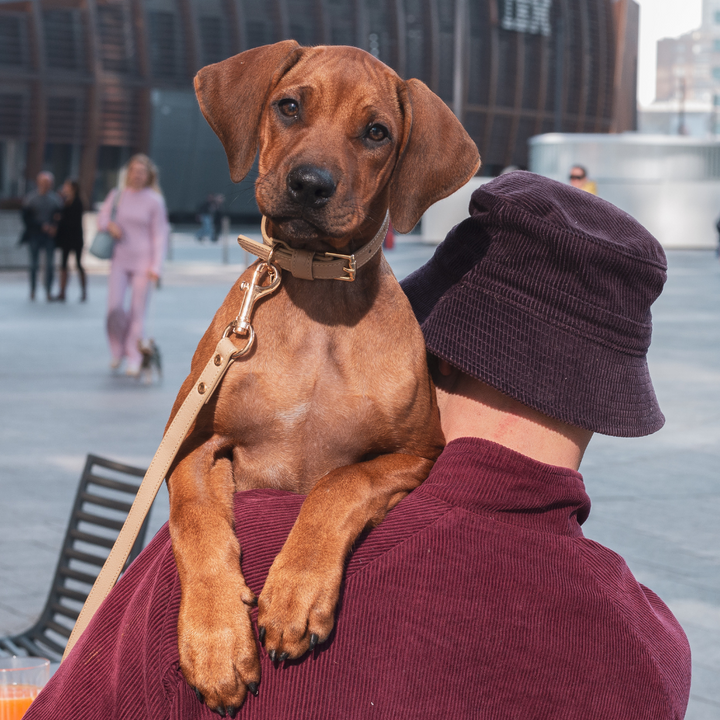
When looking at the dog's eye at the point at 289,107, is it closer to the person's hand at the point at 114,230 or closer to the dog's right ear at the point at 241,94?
the dog's right ear at the point at 241,94

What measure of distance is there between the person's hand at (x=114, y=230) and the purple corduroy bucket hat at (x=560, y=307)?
32.1 feet

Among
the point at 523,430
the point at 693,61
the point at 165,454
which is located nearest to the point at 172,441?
the point at 165,454

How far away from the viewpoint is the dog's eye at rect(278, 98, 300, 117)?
7.80 feet

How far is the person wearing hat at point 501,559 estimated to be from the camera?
1.59 meters

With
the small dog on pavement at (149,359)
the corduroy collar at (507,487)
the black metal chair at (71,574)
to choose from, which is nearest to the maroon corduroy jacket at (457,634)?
the corduroy collar at (507,487)

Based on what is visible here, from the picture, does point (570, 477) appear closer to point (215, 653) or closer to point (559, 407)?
point (559, 407)

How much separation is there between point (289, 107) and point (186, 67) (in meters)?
43.2

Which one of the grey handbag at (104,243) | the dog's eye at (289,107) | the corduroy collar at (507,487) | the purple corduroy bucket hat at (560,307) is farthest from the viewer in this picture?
the grey handbag at (104,243)

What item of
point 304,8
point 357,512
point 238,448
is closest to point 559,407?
point 357,512

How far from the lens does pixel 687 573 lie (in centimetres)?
589

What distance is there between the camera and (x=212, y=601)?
68.8 inches

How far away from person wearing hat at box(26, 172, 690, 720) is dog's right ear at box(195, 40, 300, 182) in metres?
0.64

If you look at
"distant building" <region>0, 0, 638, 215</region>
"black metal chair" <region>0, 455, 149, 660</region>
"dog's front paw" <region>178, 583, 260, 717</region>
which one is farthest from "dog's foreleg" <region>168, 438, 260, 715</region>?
"distant building" <region>0, 0, 638, 215</region>

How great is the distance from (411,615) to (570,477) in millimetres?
410
